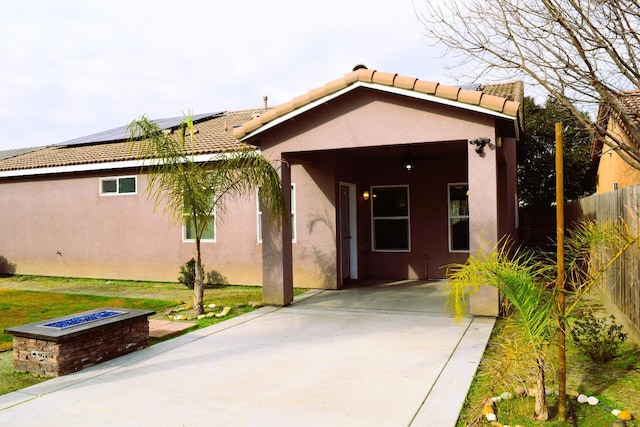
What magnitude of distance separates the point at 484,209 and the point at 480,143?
39.6 inches

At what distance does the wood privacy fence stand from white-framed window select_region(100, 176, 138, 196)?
10769 millimetres

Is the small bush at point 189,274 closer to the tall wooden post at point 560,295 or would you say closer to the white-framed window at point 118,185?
the white-framed window at point 118,185

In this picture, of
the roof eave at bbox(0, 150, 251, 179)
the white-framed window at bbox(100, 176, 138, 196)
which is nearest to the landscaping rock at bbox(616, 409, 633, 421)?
the roof eave at bbox(0, 150, 251, 179)

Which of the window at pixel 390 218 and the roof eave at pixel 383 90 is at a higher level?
the roof eave at pixel 383 90

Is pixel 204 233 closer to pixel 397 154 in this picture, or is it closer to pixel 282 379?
pixel 397 154

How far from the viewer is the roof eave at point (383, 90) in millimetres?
7301

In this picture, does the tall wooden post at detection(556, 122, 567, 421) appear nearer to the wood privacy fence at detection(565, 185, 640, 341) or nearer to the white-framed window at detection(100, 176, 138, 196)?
the wood privacy fence at detection(565, 185, 640, 341)

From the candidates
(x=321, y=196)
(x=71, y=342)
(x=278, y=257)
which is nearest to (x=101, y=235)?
(x=321, y=196)

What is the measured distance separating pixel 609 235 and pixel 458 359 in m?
2.25

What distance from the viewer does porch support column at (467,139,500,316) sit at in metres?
7.47

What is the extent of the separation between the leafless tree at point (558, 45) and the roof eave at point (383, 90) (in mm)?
1149

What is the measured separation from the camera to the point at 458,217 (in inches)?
453

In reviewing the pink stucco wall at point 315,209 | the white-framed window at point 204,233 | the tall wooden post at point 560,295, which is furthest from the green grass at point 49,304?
the tall wooden post at point 560,295

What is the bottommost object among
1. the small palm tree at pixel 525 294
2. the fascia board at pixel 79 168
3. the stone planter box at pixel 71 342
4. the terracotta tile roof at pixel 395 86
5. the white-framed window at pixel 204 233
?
the stone planter box at pixel 71 342
